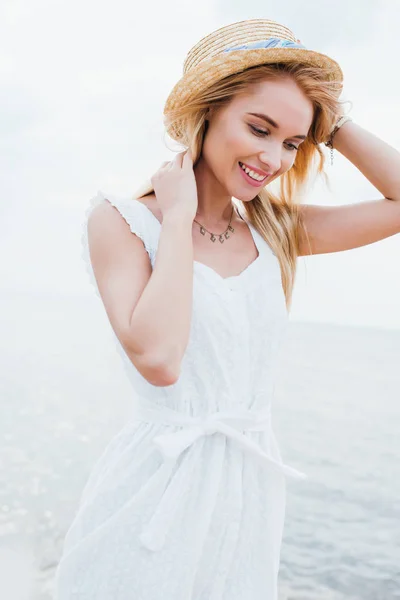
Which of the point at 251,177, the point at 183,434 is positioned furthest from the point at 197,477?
the point at 251,177

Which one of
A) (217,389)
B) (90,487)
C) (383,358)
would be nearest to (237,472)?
(217,389)

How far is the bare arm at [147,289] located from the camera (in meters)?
1.67

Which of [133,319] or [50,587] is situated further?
[50,587]

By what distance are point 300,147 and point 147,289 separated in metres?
0.83

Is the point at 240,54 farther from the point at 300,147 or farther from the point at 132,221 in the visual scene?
the point at 132,221

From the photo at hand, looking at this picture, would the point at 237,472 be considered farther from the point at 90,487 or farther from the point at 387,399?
the point at 387,399

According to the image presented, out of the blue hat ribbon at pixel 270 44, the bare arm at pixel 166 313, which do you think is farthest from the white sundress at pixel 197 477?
the blue hat ribbon at pixel 270 44

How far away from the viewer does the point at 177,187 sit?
1.95 meters

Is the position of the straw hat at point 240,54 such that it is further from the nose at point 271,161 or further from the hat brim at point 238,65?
the nose at point 271,161

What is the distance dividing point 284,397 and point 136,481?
18.8m

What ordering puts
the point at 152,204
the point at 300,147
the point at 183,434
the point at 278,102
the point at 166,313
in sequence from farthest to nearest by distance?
the point at 300,147 < the point at 152,204 < the point at 278,102 < the point at 183,434 < the point at 166,313

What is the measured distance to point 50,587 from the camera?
5.85 m

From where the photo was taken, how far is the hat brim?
75.5 inches

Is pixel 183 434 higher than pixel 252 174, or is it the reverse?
pixel 252 174
